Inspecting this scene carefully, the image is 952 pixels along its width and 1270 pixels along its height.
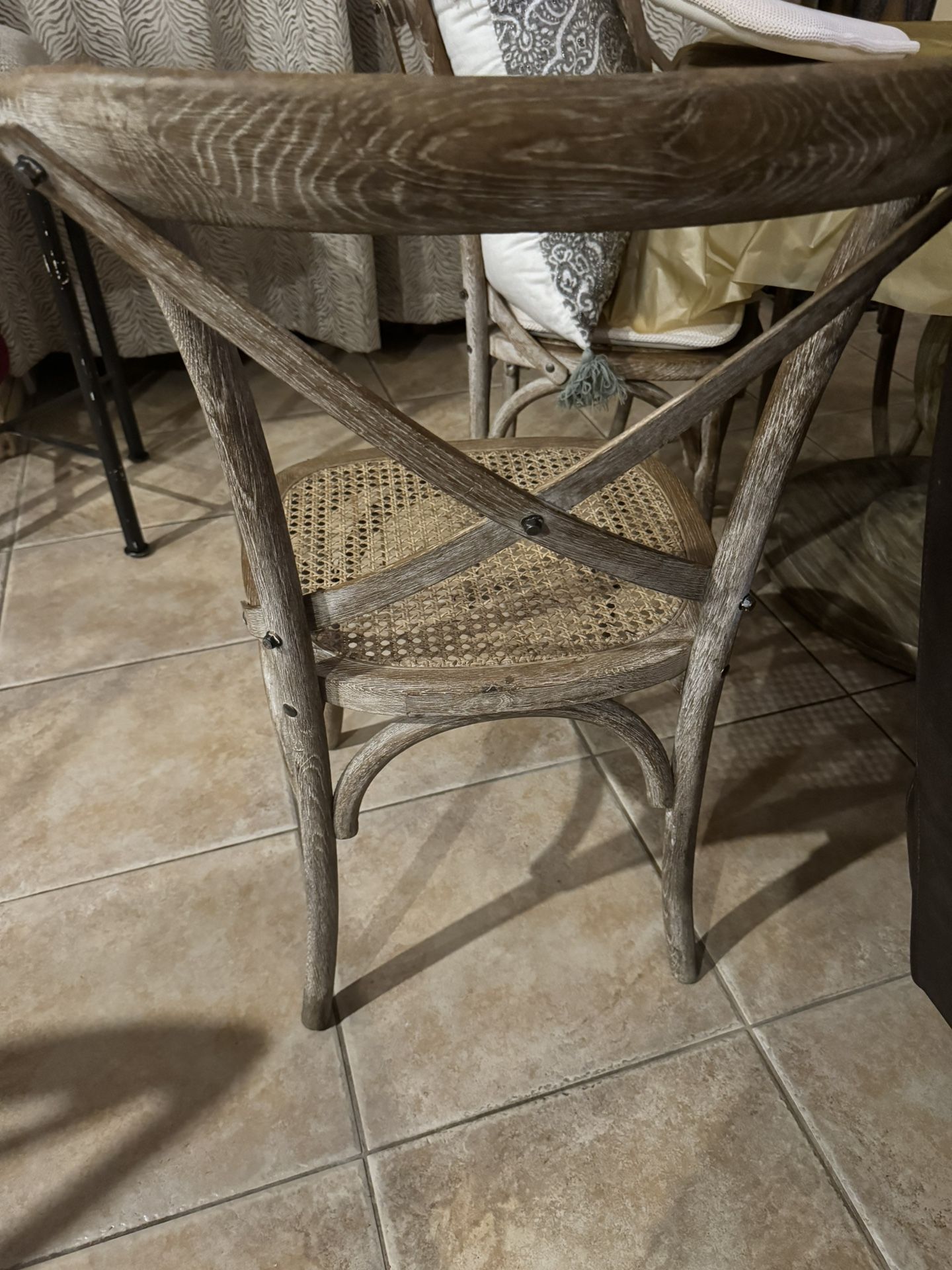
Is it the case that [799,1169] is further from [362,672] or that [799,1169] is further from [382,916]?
[362,672]

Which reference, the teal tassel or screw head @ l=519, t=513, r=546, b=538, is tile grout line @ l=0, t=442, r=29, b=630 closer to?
the teal tassel

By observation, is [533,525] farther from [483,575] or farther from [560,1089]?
[560,1089]

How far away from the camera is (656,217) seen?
0.41 m

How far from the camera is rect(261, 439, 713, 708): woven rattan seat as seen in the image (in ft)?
2.41

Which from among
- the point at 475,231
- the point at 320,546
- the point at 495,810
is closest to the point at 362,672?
the point at 320,546

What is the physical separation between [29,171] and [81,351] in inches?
42.2

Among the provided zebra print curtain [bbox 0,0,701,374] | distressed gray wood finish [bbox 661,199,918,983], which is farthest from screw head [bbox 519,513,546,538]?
zebra print curtain [bbox 0,0,701,374]

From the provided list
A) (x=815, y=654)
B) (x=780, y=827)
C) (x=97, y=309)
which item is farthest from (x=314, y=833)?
(x=97, y=309)

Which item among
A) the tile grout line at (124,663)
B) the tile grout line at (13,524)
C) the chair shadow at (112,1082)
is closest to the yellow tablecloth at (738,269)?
the tile grout line at (124,663)

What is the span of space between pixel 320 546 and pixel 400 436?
Result: 1.05 ft

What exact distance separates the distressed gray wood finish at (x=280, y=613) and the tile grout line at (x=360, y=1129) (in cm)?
3

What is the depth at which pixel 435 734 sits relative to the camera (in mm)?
776

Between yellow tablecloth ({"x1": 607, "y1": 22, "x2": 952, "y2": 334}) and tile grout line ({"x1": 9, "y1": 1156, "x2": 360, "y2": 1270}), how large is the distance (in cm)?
102

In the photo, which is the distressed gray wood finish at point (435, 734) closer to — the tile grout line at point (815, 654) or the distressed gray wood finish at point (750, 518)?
the distressed gray wood finish at point (750, 518)
